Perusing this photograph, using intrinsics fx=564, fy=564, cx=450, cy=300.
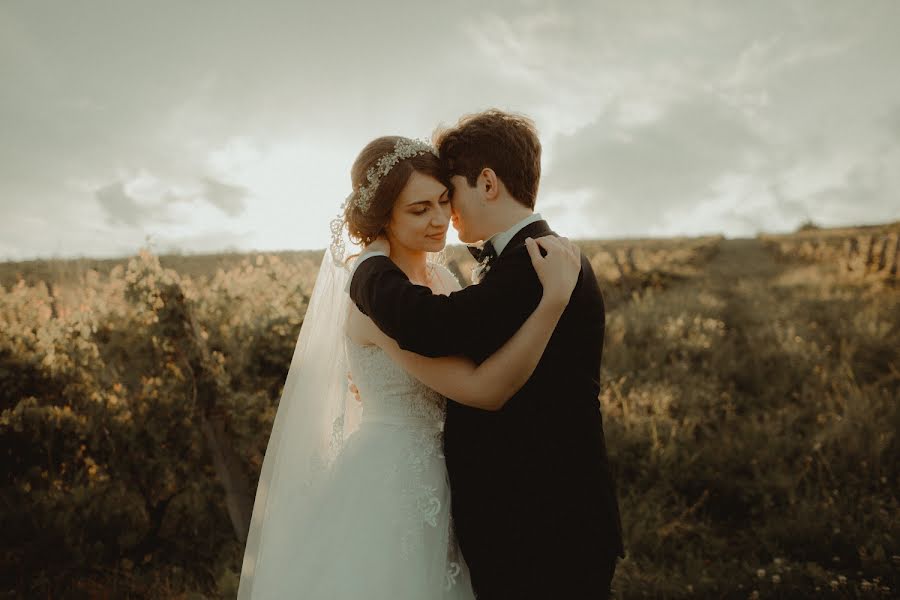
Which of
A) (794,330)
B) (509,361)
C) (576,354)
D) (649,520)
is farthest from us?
(794,330)

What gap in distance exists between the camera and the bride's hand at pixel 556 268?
1954 mm

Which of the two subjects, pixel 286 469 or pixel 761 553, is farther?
pixel 761 553

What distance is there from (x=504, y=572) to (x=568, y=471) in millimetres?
423

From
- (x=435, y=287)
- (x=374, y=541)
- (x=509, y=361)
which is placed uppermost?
(x=435, y=287)

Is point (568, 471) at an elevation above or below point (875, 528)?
above

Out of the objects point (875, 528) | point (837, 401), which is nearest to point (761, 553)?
point (875, 528)

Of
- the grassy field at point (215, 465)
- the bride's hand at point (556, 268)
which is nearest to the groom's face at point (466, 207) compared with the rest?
the bride's hand at point (556, 268)

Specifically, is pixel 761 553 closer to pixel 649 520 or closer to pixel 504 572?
pixel 649 520

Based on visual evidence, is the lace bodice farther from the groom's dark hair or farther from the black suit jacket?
the groom's dark hair

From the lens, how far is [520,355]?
194cm

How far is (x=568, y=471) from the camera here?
80.7 inches

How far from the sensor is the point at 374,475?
231 cm

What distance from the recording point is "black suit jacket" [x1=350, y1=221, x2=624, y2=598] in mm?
1949

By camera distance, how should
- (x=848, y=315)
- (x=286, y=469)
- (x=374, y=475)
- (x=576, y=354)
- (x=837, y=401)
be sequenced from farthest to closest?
(x=848, y=315) < (x=837, y=401) < (x=286, y=469) < (x=374, y=475) < (x=576, y=354)
